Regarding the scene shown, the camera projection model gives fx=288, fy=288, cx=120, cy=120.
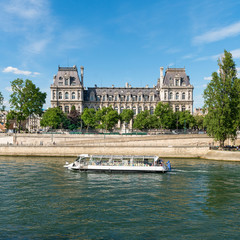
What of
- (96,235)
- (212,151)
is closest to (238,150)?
(212,151)

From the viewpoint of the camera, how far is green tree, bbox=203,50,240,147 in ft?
180

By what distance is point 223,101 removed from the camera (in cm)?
5569

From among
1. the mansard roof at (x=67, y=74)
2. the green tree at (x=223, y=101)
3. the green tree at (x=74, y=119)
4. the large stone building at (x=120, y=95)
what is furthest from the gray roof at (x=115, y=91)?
the green tree at (x=223, y=101)

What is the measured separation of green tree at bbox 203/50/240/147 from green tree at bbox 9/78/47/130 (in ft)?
144

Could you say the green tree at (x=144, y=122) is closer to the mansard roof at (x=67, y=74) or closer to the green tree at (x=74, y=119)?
the green tree at (x=74, y=119)

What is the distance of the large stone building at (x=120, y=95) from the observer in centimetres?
10081

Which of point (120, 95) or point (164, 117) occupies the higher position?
point (120, 95)

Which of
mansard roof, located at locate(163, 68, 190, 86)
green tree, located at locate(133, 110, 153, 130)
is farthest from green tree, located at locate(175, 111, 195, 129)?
mansard roof, located at locate(163, 68, 190, 86)

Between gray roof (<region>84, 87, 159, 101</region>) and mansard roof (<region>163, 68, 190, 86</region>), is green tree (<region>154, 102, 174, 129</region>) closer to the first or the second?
mansard roof (<region>163, 68, 190, 86</region>)

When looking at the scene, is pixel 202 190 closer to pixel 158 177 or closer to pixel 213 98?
pixel 158 177

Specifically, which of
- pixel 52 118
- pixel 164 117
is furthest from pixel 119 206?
pixel 164 117

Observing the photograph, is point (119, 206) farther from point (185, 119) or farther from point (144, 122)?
point (185, 119)

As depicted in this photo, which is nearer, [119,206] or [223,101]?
[119,206]

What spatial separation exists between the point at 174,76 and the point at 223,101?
158ft
